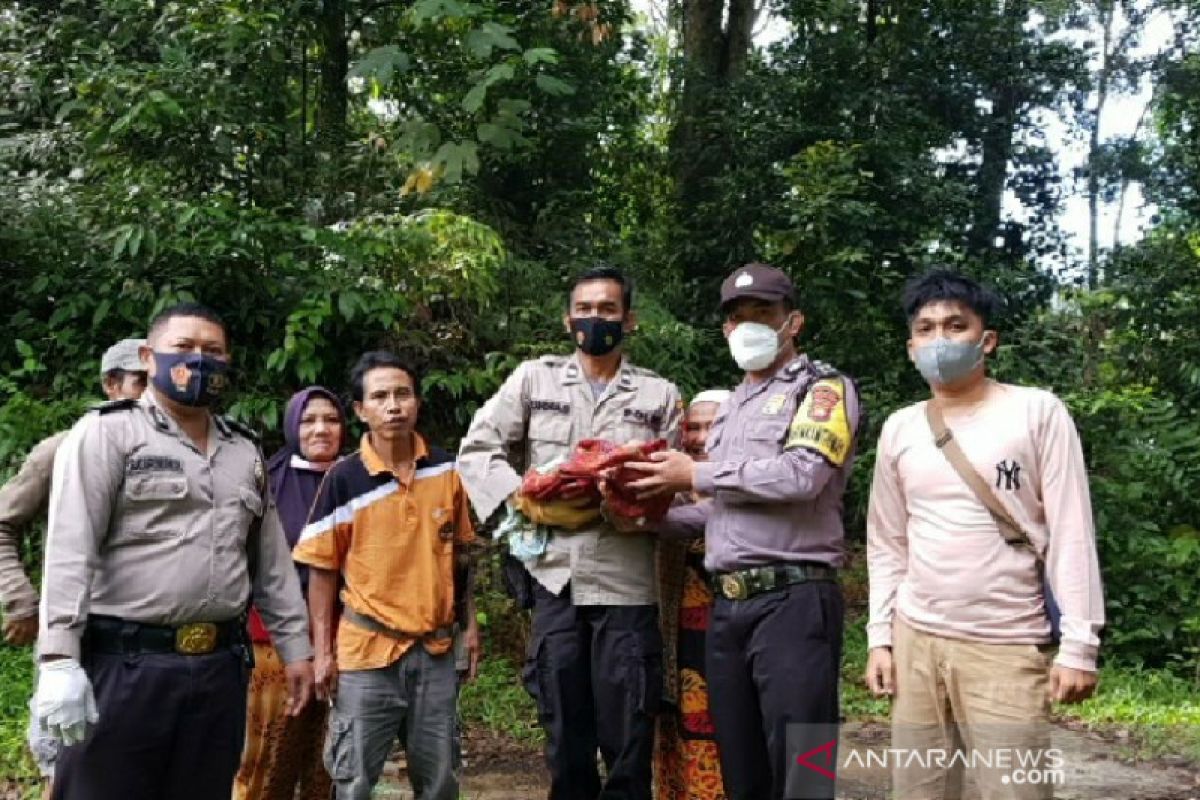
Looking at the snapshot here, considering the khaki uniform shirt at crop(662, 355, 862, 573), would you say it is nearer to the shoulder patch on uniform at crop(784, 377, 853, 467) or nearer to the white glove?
the shoulder patch on uniform at crop(784, 377, 853, 467)

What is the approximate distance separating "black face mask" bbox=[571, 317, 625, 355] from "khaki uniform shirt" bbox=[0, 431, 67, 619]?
5.74ft

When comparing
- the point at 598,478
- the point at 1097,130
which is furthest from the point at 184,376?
the point at 1097,130

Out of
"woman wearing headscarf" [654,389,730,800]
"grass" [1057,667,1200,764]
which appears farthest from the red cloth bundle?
"grass" [1057,667,1200,764]

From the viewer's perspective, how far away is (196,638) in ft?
9.70

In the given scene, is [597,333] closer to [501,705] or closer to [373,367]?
[373,367]

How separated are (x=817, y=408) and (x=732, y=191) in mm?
6669

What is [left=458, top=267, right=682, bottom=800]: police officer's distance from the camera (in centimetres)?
348

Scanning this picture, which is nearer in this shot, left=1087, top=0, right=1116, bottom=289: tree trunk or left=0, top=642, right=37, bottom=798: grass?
left=0, top=642, right=37, bottom=798: grass

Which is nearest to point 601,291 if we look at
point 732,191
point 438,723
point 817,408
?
point 817,408

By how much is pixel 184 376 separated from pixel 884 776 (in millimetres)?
3765

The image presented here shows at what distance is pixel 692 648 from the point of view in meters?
3.80

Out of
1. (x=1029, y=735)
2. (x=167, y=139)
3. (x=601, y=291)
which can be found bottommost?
(x=1029, y=735)

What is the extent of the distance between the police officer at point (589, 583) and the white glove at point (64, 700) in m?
1.37

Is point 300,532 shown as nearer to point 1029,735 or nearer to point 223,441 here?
point 223,441
